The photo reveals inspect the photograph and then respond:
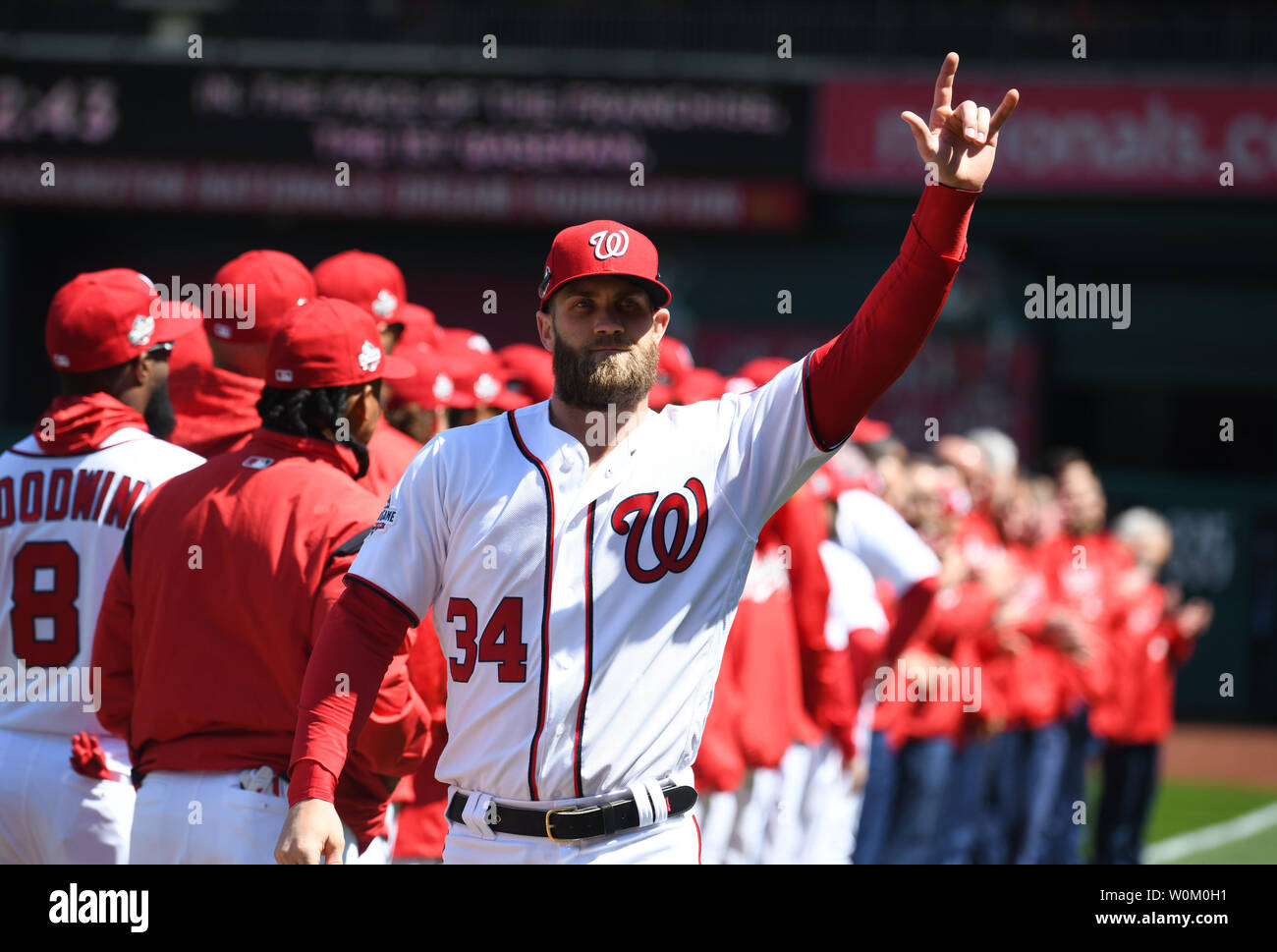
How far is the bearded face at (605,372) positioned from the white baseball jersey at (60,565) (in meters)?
1.43

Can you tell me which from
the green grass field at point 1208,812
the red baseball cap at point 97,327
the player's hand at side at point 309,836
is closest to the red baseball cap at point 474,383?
the red baseball cap at point 97,327

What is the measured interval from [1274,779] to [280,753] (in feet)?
36.2

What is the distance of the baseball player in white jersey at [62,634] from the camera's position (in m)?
4.28

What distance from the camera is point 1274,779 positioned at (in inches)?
520

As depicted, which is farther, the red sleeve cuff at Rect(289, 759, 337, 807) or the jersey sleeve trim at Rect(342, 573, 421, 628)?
the jersey sleeve trim at Rect(342, 573, 421, 628)

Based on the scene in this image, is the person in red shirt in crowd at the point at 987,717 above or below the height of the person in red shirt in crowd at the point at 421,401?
below

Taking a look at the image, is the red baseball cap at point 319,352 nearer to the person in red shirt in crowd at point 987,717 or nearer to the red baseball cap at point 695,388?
the red baseball cap at point 695,388

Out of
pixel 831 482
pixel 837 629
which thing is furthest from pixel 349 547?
pixel 837 629

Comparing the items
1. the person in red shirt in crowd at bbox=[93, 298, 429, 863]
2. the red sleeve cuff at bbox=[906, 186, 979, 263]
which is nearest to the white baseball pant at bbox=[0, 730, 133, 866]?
the person in red shirt in crowd at bbox=[93, 298, 429, 863]

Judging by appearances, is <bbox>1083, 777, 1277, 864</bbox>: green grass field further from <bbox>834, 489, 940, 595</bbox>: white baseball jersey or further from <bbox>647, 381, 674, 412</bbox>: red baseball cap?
<bbox>647, 381, 674, 412</bbox>: red baseball cap

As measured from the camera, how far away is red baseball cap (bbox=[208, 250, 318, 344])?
486 cm

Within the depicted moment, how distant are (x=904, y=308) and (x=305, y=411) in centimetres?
149
